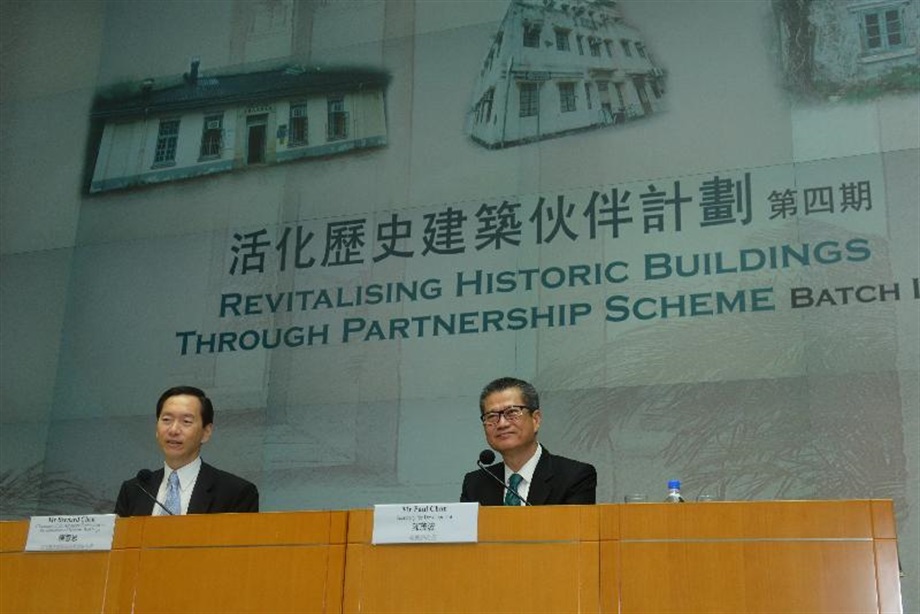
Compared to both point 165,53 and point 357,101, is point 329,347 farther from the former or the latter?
point 165,53

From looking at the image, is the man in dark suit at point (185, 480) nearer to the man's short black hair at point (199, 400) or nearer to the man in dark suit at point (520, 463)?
the man's short black hair at point (199, 400)

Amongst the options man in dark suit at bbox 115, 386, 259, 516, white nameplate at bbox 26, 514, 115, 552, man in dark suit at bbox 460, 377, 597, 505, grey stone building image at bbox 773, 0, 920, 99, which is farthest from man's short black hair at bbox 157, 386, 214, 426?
grey stone building image at bbox 773, 0, 920, 99

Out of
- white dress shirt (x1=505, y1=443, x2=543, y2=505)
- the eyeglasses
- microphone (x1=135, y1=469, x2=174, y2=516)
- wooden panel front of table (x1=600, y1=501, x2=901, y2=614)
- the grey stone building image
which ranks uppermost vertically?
the grey stone building image

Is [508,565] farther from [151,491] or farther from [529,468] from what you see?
[151,491]

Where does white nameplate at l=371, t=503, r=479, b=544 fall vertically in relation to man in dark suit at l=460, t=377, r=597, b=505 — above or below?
below

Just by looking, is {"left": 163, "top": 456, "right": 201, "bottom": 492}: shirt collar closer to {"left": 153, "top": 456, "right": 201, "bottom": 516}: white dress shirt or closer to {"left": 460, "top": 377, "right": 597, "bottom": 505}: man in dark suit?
{"left": 153, "top": 456, "right": 201, "bottom": 516}: white dress shirt

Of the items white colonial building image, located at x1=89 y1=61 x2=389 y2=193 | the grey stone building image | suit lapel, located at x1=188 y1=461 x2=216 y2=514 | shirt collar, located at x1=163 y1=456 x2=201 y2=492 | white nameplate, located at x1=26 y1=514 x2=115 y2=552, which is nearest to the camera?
white nameplate, located at x1=26 y1=514 x2=115 y2=552

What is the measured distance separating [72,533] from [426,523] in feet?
3.01

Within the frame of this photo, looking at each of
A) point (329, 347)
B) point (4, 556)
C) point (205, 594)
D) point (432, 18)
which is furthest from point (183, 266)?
point (205, 594)

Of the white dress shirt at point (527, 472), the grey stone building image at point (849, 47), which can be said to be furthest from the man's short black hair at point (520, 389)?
the grey stone building image at point (849, 47)

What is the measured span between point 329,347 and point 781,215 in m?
1.80

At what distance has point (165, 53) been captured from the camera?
555 centimetres

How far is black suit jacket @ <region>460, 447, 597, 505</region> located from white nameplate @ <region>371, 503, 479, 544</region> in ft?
1.56

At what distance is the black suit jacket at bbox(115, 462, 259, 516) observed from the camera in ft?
11.2
